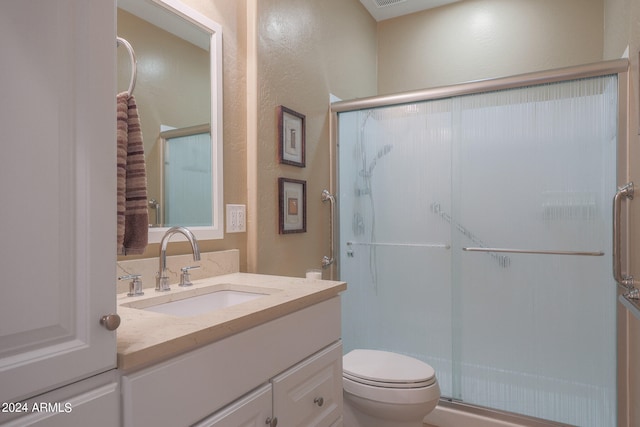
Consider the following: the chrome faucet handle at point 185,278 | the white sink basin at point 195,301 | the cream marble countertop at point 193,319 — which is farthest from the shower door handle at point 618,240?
the chrome faucet handle at point 185,278

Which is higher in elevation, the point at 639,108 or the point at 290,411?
the point at 639,108

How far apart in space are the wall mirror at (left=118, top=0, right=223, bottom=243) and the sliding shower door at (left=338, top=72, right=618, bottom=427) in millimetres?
1037

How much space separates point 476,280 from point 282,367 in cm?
138

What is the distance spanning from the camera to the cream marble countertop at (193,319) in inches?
27.9

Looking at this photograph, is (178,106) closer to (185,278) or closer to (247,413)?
(185,278)

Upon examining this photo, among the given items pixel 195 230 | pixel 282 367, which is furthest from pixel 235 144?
pixel 282 367

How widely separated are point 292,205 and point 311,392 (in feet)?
3.27

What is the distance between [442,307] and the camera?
6.98 ft

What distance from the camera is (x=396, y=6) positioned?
9.52ft

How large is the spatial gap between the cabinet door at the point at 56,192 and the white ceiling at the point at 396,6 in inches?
104

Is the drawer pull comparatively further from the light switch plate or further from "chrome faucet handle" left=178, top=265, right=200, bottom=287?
the light switch plate

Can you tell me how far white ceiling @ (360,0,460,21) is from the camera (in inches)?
112

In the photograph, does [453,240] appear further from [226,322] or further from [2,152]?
[2,152]

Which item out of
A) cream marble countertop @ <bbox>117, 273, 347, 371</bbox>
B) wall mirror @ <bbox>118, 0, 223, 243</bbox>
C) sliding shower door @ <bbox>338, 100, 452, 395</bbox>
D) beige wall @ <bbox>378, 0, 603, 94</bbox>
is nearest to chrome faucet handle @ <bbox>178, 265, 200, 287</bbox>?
cream marble countertop @ <bbox>117, 273, 347, 371</bbox>
